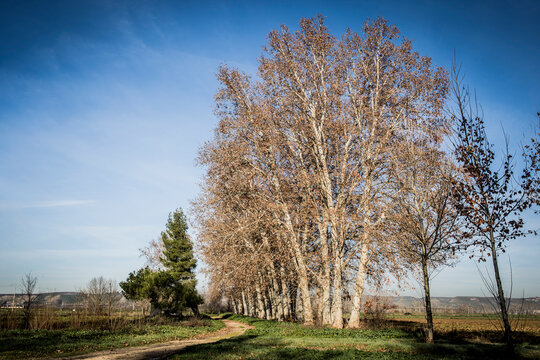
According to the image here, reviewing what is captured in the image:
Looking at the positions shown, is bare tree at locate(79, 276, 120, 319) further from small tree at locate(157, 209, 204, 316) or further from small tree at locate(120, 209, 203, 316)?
small tree at locate(157, 209, 204, 316)

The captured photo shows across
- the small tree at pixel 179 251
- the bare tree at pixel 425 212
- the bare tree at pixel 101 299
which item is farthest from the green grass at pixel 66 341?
the small tree at pixel 179 251

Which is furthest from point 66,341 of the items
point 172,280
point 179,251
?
point 179,251

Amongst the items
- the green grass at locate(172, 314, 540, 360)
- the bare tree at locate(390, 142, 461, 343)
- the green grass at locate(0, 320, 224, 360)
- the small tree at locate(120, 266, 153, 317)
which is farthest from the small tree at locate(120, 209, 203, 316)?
the bare tree at locate(390, 142, 461, 343)

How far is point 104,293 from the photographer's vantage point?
2383 cm

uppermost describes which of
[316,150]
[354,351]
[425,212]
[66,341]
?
[316,150]

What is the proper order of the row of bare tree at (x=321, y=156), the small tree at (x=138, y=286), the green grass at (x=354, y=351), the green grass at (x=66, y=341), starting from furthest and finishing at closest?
the small tree at (x=138, y=286)
the row of bare tree at (x=321, y=156)
the green grass at (x=66, y=341)
the green grass at (x=354, y=351)

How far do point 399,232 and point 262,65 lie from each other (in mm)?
12167

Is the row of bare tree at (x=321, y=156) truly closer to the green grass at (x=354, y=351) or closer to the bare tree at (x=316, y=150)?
the bare tree at (x=316, y=150)

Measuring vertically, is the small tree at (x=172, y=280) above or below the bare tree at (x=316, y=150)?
below

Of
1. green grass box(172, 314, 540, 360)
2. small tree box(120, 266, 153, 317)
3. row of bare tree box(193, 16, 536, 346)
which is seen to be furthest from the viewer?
small tree box(120, 266, 153, 317)

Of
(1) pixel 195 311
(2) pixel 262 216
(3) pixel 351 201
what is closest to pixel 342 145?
(3) pixel 351 201

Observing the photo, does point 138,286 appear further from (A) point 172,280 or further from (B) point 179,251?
(B) point 179,251

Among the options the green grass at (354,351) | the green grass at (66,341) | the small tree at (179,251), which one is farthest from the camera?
the small tree at (179,251)

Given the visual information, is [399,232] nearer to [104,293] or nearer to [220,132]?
[220,132]
